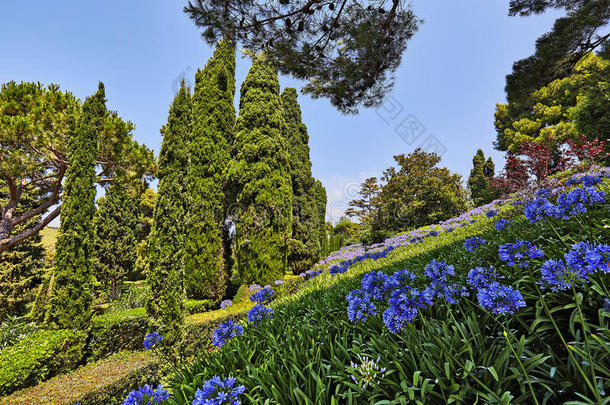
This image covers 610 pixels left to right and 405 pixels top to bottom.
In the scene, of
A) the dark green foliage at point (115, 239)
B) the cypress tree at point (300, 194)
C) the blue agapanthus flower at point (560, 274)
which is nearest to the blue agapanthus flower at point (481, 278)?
the blue agapanthus flower at point (560, 274)

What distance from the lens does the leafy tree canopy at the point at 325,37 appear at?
144 inches

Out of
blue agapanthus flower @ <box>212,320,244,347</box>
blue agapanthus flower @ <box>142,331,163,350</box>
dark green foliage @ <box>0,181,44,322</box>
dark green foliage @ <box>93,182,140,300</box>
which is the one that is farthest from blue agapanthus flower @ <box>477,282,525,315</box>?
dark green foliage @ <box>0,181,44,322</box>

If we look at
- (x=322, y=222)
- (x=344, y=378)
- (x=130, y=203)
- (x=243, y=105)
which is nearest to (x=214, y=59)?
(x=243, y=105)

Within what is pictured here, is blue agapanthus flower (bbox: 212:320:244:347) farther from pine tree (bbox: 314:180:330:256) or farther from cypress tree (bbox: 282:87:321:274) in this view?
pine tree (bbox: 314:180:330:256)

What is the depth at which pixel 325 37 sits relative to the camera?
4281 mm

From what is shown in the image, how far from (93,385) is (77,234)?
12.1 feet

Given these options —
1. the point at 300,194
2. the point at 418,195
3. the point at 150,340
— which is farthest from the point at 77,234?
the point at 418,195

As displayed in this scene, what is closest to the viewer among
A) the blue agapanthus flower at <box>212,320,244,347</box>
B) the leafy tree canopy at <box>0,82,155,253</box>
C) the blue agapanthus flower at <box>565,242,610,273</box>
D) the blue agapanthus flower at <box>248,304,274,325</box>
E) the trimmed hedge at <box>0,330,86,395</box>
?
the blue agapanthus flower at <box>565,242,610,273</box>

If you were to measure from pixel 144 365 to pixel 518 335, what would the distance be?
→ 593 centimetres

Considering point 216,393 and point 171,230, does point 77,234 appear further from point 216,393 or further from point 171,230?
point 216,393

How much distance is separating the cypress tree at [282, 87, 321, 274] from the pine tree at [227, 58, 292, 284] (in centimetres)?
224

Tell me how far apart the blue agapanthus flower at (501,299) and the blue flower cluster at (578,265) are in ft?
0.62

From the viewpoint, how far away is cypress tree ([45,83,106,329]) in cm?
547

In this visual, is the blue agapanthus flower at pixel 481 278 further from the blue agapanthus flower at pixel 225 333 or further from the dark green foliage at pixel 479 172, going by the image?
the dark green foliage at pixel 479 172
